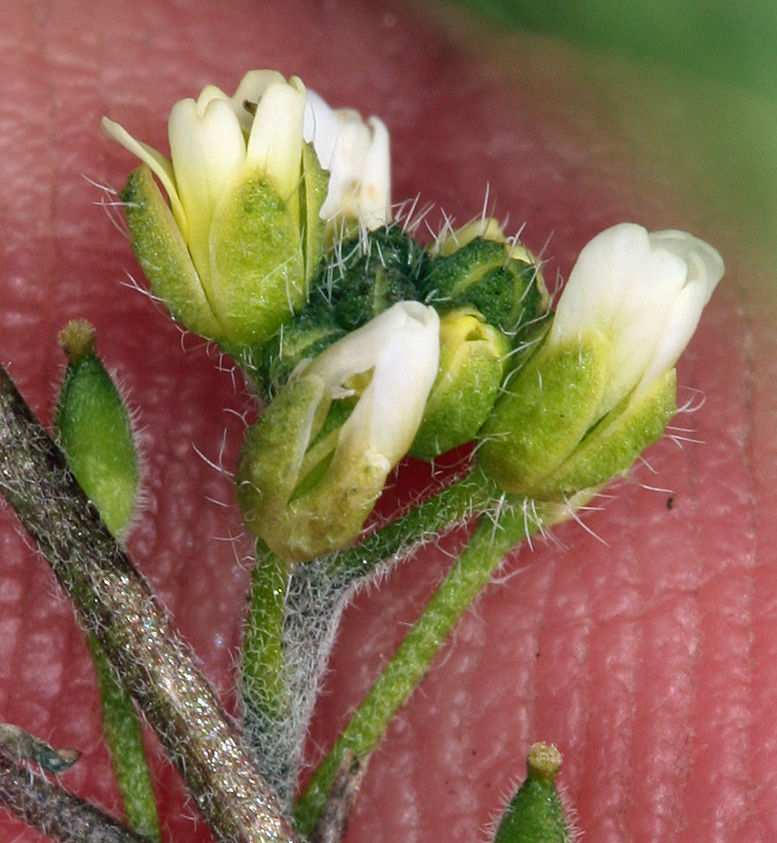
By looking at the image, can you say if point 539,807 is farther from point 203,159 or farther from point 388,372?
point 203,159

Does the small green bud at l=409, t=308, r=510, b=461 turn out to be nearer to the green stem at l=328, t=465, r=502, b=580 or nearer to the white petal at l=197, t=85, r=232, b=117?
the green stem at l=328, t=465, r=502, b=580

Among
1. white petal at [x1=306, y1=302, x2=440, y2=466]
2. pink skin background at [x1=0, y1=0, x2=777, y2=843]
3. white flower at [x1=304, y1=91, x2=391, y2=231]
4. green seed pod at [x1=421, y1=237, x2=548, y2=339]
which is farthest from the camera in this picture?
pink skin background at [x1=0, y1=0, x2=777, y2=843]

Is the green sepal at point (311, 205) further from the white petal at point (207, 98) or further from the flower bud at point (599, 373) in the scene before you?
the flower bud at point (599, 373)

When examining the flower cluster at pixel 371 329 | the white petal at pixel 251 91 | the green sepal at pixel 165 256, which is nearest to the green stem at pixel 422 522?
the flower cluster at pixel 371 329

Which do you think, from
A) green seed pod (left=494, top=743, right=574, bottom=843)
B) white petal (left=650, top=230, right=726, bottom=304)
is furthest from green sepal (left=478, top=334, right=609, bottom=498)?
green seed pod (left=494, top=743, right=574, bottom=843)

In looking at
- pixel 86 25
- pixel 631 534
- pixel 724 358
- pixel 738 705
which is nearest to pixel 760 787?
pixel 738 705

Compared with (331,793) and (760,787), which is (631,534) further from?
(331,793)

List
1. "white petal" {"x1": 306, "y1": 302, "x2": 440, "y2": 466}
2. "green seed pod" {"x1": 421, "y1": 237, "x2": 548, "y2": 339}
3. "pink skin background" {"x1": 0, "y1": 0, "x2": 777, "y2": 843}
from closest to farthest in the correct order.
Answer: "white petal" {"x1": 306, "y1": 302, "x2": 440, "y2": 466}
"green seed pod" {"x1": 421, "y1": 237, "x2": 548, "y2": 339}
"pink skin background" {"x1": 0, "y1": 0, "x2": 777, "y2": 843}
